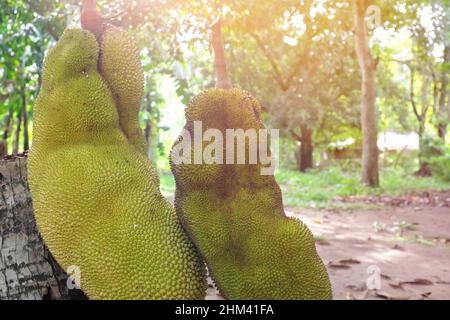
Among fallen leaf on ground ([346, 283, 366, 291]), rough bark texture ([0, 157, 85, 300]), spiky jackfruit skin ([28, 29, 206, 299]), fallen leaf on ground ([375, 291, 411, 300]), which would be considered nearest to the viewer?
spiky jackfruit skin ([28, 29, 206, 299])

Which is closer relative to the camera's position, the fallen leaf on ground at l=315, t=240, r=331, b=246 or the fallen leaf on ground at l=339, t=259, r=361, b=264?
the fallen leaf on ground at l=339, t=259, r=361, b=264

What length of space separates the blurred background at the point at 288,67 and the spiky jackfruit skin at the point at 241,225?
1.31 ft

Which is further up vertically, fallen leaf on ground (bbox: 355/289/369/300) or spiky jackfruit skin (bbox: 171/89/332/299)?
spiky jackfruit skin (bbox: 171/89/332/299)

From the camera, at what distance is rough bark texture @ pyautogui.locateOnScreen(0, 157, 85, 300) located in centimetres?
116

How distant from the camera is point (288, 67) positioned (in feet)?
34.0

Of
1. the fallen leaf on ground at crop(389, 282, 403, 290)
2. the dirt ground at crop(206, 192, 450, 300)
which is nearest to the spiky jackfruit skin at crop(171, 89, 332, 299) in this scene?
the dirt ground at crop(206, 192, 450, 300)

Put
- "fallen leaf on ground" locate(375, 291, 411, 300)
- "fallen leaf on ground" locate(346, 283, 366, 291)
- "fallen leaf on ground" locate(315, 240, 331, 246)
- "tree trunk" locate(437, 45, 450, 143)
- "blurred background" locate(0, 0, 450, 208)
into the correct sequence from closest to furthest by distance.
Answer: "fallen leaf on ground" locate(375, 291, 411, 300) < "fallen leaf on ground" locate(346, 283, 366, 291) < "fallen leaf on ground" locate(315, 240, 331, 246) < "blurred background" locate(0, 0, 450, 208) < "tree trunk" locate(437, 45, 450, 143)

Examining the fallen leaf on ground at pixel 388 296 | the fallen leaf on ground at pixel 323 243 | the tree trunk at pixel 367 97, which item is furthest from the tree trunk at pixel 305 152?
the fallen leaf on ground at pixel 388 296

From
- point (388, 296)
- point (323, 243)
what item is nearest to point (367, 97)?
point (323, 243)

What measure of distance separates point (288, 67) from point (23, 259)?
9.72 m

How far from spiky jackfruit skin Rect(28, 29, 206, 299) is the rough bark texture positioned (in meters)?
0.17

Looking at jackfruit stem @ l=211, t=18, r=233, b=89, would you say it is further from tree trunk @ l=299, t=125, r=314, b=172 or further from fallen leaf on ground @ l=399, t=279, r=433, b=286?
tree trunk @ l=299, t=125, r=314, b=172

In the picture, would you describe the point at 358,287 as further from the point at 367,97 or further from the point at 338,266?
the point at 367,97
